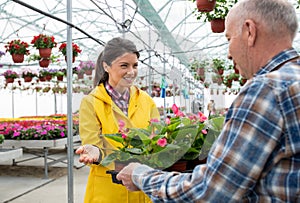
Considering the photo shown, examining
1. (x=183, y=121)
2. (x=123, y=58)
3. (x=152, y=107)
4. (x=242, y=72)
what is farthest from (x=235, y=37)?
(x=152, y=107)

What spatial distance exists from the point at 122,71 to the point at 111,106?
0.15m

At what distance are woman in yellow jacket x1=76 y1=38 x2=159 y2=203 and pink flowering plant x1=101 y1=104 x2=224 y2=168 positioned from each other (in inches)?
9.5

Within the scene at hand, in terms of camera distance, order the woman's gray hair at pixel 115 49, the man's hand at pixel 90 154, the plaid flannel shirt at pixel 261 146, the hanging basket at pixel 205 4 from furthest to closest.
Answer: the hanging basket at pixel 205 4 → the woman's gray hair at pixel 115 49 → the man's hand at pixel 90 154 → the plaid flannel shirt at pixel 261 146

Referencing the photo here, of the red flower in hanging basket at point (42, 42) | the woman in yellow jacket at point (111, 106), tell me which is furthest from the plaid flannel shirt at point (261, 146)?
the red flower in hanging basket at point (42, 42)

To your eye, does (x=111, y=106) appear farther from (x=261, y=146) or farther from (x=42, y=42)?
(x=42, y=42)

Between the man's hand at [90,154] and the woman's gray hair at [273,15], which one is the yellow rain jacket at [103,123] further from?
the woman's gray hair at [273,15]

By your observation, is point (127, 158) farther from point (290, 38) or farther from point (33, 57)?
point (33, 57)

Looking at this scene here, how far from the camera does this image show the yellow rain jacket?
1.47m

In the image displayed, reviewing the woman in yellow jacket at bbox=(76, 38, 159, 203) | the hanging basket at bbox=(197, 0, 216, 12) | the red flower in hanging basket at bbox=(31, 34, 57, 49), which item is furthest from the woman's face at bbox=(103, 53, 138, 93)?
the red flower in hanging basket at bbox=(31, 34, 57, 49)

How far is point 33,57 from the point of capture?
8.48 m

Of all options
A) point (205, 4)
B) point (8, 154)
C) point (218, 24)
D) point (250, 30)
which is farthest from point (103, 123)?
point (8, 154)

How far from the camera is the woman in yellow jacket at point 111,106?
1.47m

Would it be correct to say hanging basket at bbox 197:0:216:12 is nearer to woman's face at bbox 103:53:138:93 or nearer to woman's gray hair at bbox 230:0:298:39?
woman's face at bbox 103:53:138:93

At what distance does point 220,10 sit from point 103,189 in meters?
2.57
